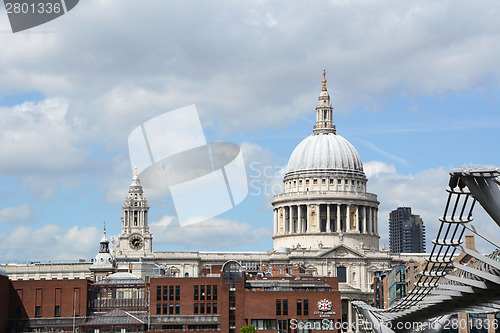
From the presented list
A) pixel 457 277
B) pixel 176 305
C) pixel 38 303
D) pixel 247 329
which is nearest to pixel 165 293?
pixel 176 305

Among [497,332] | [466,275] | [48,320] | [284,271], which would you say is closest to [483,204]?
[466,275]

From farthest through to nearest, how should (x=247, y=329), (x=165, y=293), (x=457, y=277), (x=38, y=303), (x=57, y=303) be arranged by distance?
(x=57, y=303) < (x=38, y=303) < (x=165, y=293) < (x=247, y=329) < (x=457, y=277)

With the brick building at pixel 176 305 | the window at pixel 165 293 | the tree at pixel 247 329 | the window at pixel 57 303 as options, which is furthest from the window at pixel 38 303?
A: the tree at pixel 247 329

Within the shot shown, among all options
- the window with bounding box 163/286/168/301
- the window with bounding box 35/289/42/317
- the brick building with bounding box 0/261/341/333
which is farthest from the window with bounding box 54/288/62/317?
the window with bounding box 163/286/168/301

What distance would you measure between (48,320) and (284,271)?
57.4 metres

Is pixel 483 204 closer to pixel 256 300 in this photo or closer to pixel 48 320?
pixel 256 300

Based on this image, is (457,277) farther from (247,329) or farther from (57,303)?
(57,303)

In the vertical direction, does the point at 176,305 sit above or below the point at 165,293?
below

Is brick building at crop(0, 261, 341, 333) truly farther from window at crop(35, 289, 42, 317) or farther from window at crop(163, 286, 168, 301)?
window at crop(163, 286, 168, 301)

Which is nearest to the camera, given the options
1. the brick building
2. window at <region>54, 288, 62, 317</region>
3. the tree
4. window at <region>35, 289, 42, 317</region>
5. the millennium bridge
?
the millennium bridge

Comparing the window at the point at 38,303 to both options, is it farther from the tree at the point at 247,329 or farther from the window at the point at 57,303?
the tree at the point at 247,329

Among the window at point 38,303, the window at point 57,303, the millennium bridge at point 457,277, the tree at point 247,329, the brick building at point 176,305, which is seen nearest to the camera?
the millennium bridge at point 457,277

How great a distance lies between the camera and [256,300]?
138m

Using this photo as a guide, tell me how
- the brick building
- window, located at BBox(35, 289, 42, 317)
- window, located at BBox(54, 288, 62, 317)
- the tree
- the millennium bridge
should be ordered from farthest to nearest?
window, located at BBox(54, 288, 62, 317) < window, located at BBox(35, 289, 42, 317) < the brick building < the tree < the millennium bridge
